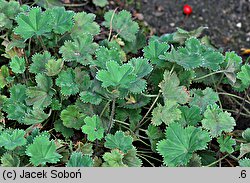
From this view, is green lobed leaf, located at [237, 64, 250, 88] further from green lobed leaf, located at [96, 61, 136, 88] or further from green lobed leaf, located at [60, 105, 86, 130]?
green lobed leaf, located at [60, 105, 86, 130]

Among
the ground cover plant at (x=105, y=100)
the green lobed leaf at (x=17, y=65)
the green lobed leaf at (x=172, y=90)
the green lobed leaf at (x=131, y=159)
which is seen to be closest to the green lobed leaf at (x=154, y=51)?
the ground cover plant at (x=105, y=100)

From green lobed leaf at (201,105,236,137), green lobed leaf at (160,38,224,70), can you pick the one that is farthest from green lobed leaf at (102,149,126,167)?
green lobed leaf at (160,38,224,70)

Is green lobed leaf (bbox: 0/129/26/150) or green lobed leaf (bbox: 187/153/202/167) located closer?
green lobed leaf (bbox: 0/129/26/150)

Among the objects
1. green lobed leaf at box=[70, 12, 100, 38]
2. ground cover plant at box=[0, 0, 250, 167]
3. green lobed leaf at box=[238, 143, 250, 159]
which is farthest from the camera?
green lobed leaf at box=[70, 12, 100, 38]

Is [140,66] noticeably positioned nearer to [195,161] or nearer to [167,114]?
[167,114]

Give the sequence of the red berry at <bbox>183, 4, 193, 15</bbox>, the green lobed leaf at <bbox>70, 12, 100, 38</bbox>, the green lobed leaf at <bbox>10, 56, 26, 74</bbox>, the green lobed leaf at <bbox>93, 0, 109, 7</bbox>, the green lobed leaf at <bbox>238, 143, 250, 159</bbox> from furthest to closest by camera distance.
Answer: the red berry at <bbox>183, 4, 193, 15</bbox> → the green lobed leaf at <bbox>93, 0, 109, 7</bbox> → the green lobed leaf at <bbox>70, 12, 100, 38</bbox> → the green lobed leaf at <bbox>10, 56, 26, 74</bbox> → the green lobed leaf at <bbox>238, 143, 250, 159</bbox>

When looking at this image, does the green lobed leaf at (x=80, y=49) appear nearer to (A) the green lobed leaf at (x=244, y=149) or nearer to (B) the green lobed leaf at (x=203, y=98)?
(B) the green lobed leaf at (x=203, y=98)
